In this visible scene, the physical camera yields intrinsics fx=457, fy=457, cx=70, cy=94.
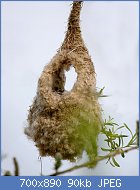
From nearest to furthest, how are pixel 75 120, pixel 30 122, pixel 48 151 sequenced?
1. pixel 75 120
2. pixel 48 151
3. pixel 30 122

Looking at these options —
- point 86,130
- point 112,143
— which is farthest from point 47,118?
point 86,130

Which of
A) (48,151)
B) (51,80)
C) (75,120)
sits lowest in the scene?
(48,151)

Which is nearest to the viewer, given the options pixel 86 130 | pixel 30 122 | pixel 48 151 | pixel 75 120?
pixel 86 130

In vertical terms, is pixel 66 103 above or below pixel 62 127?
above

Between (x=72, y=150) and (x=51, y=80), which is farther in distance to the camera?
(x=51, y=80)

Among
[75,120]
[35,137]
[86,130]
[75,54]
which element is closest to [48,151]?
[35,137]

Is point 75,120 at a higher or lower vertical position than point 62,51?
lower

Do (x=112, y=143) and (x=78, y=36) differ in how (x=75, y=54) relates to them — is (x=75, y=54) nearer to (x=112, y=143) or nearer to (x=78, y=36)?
(x=78, y=36)
